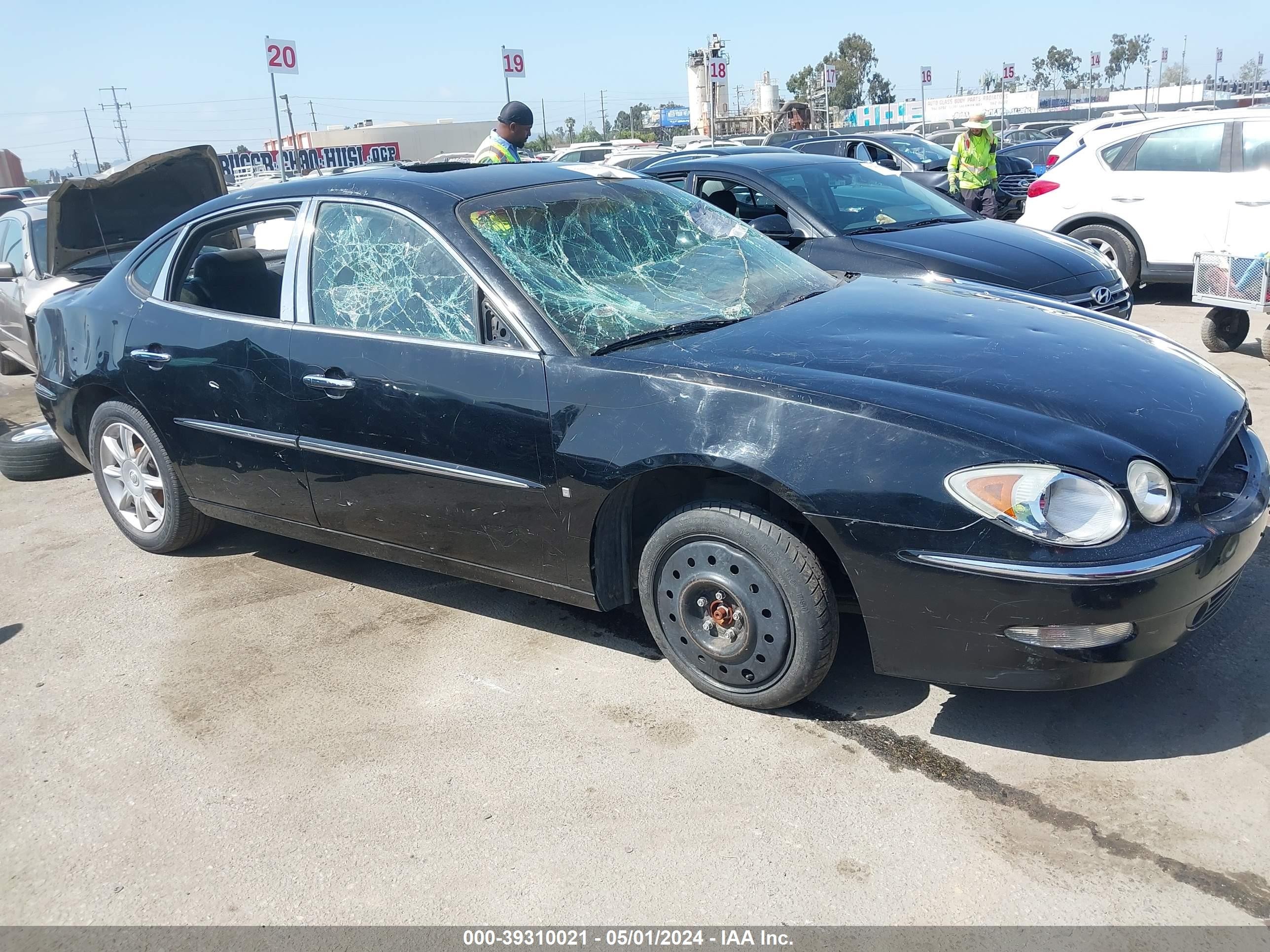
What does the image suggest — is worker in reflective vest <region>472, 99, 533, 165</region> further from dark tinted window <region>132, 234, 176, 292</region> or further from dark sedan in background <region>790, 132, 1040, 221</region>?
dark sedan in background <region>790, 132, 1040, 221</region>

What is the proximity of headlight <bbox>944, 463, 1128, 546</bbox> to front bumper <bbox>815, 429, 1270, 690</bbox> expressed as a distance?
56 mm

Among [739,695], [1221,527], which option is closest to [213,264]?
[739,695]

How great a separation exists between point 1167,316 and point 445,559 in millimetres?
7394

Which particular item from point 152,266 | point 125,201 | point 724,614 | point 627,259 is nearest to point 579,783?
point 724,614

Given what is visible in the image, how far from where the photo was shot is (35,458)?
20.6 ft

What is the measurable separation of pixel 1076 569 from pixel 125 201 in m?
8.20

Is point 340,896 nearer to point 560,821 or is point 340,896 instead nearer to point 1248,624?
point 560,821

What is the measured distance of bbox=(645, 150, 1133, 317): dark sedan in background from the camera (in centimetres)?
612

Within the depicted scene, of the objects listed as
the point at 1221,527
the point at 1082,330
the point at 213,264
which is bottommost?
the point at 1221,527

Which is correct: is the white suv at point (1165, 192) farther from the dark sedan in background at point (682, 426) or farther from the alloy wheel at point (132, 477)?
the alloy wheel at point (132, 477)

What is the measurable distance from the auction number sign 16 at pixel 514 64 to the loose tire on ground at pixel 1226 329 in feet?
43.8

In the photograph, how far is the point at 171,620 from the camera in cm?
423

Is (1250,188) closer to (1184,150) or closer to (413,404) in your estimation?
(1184,150)

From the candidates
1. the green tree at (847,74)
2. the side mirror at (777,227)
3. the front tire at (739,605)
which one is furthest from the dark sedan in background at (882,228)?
Result: the green tree at (847,74)
